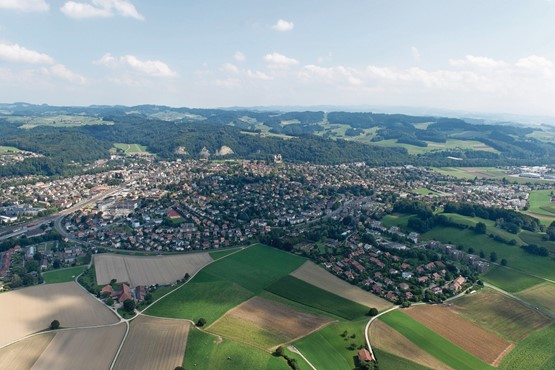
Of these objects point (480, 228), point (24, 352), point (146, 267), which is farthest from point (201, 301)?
point (480, 228)

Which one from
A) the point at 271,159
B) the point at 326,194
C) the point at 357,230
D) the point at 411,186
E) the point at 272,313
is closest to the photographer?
the point at 272,313

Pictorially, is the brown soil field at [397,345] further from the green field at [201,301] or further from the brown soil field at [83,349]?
the brown soil field at [83,349]

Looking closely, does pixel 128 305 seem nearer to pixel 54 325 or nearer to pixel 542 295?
pixel 54 325

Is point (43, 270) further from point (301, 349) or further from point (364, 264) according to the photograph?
point (364, 264)

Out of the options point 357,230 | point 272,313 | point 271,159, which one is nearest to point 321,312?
point 272,313

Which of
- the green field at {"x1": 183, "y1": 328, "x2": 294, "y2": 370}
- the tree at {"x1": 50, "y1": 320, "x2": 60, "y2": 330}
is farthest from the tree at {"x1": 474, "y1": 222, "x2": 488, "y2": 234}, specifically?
the tree at {"x1": 50, "y1": 320, "x2": 60, "y2": 330}

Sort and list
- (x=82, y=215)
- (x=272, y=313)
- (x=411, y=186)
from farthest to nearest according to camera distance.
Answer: (x=411, y=186)
(x=82, y=215)
(x=272, y=313)

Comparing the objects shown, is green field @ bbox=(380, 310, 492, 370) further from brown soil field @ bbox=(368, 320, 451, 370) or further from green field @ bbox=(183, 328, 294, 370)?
green field @ bbox=(183, 328, 294, 370)
